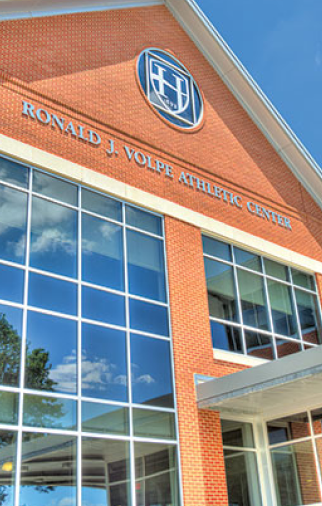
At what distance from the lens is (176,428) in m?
12.0

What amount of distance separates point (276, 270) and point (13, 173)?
8.07 m

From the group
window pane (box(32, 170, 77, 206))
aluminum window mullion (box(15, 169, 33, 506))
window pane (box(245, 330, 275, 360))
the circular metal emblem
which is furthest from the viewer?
the circular metal emblem

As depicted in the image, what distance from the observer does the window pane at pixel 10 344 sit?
9.82 metres

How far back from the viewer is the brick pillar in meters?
11.8

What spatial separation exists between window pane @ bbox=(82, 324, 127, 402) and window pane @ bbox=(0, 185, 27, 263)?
193 centimetres

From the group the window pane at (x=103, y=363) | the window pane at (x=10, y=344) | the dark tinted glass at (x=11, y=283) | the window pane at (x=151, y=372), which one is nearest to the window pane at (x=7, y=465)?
the window pane at (x=10, y=344)

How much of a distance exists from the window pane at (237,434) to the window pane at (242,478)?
0.63 feet

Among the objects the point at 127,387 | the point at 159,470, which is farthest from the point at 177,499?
the point at 127,387

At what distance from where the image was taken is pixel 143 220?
1371 centimetres

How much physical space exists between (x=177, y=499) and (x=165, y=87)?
10342 mm

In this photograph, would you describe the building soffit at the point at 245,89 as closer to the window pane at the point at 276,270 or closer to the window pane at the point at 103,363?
the window pane at the point at 276,270

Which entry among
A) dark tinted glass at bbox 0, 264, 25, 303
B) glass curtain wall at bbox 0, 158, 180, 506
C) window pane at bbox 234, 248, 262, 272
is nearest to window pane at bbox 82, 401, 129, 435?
glass curtain wall at bbox 0, 158, 180, 506

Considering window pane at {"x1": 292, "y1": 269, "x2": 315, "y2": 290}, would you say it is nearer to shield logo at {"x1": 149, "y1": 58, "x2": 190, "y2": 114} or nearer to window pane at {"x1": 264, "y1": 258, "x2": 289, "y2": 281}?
window pane at {"x1": 264, "y1": 258, "x2": 289, "y2": 281}

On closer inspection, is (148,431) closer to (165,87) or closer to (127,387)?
(127,387)
